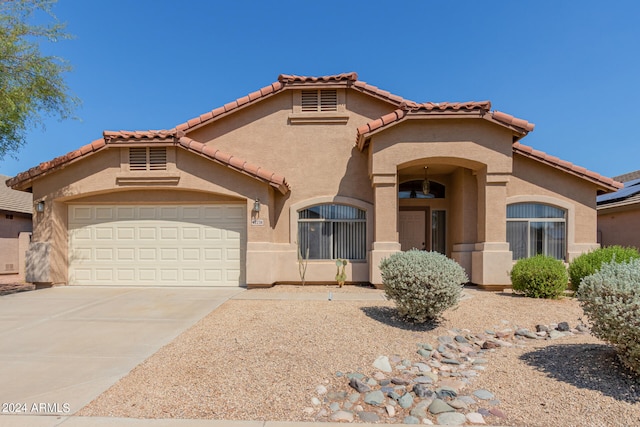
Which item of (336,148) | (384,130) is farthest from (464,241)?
(336,148)

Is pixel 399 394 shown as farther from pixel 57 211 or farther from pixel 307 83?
pixel 57 211

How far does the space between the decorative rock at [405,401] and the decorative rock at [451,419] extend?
1.16ft

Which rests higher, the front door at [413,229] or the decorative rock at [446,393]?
the front door at [413,229]

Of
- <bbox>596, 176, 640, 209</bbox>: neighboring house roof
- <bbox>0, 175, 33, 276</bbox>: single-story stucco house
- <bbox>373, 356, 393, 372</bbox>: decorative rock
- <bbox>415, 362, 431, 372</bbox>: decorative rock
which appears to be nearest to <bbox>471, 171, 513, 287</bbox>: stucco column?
<bbox>415, 362, 431, 372</bbox>: decorative rock

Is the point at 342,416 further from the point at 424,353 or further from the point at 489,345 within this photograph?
the point at 489,345

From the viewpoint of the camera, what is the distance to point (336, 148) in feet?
36.7

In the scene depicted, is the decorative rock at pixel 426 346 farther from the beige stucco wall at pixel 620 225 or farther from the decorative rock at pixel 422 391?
the beige stucco wall at pixel 620 225

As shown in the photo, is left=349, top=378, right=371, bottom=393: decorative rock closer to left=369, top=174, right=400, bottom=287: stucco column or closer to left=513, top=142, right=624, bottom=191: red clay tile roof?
left=369, top=174, right=400, bottom=287: stucco column

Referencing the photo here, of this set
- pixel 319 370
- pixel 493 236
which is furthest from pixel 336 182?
pixel 319 370

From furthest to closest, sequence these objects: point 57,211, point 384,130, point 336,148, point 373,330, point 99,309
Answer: point 336,148
point 57,211
point 384,130
point 99,309
point 373,330

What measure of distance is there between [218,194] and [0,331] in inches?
223

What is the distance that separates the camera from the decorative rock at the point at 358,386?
4105 millimetres

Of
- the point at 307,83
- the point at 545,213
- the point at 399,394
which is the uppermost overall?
the point at 307,83

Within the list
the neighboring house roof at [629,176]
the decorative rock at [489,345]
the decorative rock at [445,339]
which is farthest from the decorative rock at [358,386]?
the neighboring house roof at [629,176]
